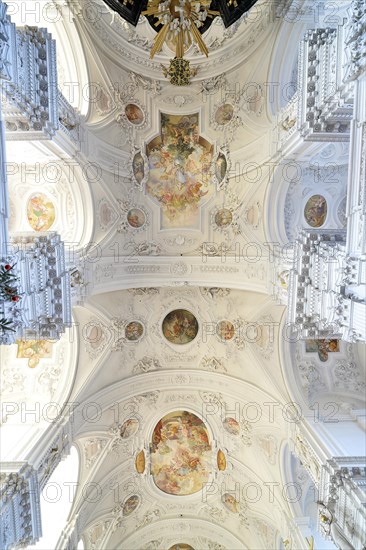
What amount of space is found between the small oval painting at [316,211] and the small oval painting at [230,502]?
11335mm

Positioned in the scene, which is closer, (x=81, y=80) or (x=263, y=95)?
(x=81, y=80)

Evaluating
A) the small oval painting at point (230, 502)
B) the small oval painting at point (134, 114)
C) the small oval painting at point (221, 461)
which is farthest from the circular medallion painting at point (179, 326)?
the small oval painting at point (134, 114)

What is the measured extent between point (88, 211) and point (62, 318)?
4.96 meters

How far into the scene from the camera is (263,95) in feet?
38.8

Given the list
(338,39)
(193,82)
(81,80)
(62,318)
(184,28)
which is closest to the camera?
(338,39)

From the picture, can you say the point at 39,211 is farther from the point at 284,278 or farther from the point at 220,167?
the point at 284,278

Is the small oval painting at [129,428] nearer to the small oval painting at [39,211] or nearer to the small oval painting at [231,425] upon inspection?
the small oval painting at [231,425]

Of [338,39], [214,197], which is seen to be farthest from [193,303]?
[338,39]

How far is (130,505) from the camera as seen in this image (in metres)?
15.2

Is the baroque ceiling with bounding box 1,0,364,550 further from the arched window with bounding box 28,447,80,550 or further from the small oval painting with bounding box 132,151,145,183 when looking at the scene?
the arched window with bounding box 28,447,80,550

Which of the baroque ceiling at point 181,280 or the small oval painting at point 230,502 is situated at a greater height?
the baroque ceiling at point 181,280

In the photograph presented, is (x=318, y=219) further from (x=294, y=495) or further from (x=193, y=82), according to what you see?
(x=294, y=495)

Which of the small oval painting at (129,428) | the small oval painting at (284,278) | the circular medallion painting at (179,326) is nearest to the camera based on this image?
the small oval painting at (284,278)

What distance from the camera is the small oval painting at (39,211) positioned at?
38.5 ft
